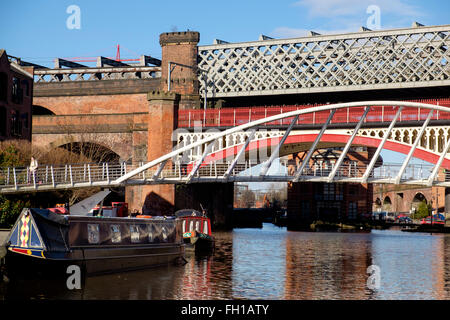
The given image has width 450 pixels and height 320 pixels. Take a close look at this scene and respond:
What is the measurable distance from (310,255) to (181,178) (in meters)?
10.9

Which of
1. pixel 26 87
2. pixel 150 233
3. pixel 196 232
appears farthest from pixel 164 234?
pixel 26 87

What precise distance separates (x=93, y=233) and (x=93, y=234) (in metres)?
0.04

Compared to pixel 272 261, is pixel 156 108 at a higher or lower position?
higher

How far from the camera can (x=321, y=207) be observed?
8575 centimetres

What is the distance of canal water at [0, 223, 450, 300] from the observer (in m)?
24.3

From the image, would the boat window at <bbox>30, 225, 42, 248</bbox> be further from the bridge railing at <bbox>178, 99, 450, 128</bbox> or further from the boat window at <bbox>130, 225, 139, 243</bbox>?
the bridge railing at <bbox>178, 99, 450, 128</bbox>

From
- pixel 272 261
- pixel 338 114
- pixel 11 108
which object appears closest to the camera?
pixel 272 261

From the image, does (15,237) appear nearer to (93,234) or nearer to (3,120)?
(93,234)

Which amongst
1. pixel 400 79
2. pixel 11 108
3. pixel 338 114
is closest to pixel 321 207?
pixel 400 79

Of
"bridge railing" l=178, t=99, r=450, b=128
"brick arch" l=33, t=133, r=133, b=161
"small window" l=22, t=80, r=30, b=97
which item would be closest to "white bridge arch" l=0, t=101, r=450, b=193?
"bridge railing" l=178, t=99, r=450, b=128

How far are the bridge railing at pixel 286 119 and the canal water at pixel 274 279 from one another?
12579 millimetres
